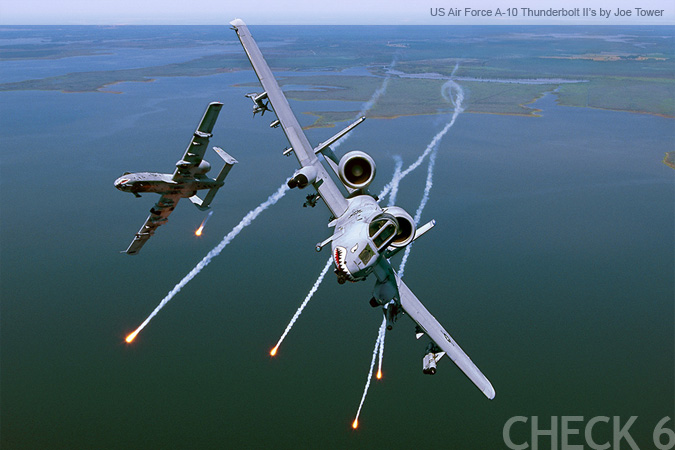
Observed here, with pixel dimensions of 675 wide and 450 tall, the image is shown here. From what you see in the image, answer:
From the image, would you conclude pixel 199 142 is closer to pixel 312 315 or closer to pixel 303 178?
pixel 303 178

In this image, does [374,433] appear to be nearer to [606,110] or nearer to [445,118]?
[445,118]

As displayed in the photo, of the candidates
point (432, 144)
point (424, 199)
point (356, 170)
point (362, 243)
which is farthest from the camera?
point (432, 144)

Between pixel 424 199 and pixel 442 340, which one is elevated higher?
pixel 424 199

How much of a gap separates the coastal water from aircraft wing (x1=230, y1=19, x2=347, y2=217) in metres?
25.4

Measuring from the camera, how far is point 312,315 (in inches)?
2628

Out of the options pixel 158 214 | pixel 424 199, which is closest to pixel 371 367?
pixel 158 214

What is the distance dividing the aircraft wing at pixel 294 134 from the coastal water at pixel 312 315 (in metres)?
25.4

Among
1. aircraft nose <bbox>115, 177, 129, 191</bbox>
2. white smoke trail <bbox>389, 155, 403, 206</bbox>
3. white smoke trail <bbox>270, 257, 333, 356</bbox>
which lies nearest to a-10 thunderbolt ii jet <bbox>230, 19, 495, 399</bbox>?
aircraft nose <bbox>115, 177, 129, 191</bbox>

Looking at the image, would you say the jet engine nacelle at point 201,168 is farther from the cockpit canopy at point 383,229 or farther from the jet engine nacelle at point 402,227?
the cockpit canopy at point 383,229

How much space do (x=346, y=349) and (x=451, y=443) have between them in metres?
16.7

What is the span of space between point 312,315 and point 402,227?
35.1 metres

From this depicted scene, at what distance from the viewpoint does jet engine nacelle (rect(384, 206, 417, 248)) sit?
113 ft

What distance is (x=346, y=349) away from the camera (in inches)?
2370

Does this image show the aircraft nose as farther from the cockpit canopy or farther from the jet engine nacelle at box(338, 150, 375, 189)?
the cockpit canopy
